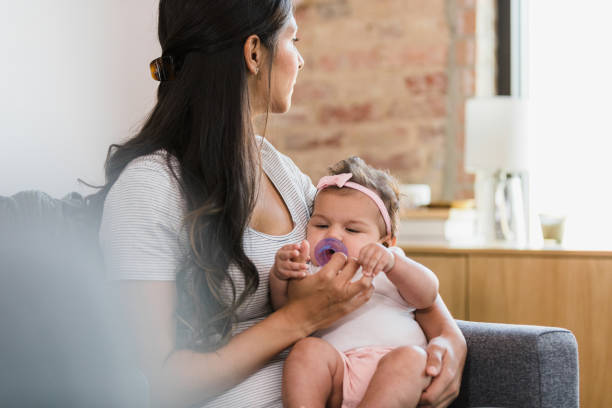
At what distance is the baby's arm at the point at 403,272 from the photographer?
1.11 meters

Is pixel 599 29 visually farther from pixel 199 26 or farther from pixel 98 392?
pixel 98 392

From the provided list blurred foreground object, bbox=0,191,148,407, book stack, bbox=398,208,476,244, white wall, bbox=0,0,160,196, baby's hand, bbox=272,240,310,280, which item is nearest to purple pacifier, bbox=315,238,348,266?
baby's hand, bbox=272,240,310,280

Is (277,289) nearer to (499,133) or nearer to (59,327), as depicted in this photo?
(59,327)

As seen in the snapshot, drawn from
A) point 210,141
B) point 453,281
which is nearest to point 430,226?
point 453,281

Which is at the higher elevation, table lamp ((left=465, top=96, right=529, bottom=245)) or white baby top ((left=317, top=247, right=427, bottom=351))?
table lamp ((left=465, top=96, right=529, bottom=245))

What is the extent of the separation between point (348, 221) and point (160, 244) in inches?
16.1

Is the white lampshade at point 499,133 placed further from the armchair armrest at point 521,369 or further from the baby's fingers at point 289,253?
the baby's fingers at point 289,253

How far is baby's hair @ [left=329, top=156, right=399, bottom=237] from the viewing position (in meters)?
1.34

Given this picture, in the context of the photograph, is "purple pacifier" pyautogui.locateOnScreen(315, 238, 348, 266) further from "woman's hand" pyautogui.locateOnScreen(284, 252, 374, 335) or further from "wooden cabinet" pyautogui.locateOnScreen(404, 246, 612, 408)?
"wooden cabinet" pyautogui.locateOnScreen(404, 246, 612, 408)

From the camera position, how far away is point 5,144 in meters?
1.18

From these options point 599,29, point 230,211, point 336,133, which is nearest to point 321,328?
point 230,211

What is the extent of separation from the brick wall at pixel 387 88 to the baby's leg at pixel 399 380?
5.40ft

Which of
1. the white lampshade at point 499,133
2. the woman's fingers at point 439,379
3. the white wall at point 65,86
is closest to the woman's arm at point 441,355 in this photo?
the woman's fingers at point 439,379

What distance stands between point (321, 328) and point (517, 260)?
0.96 metres
